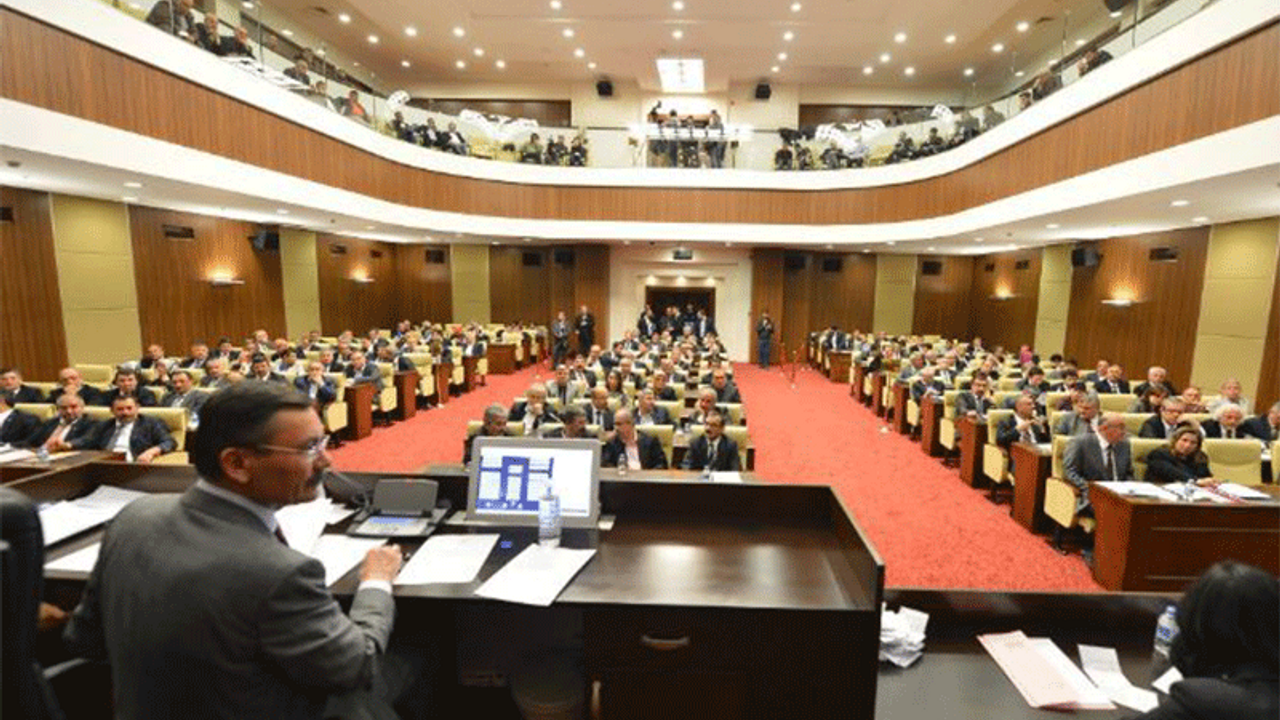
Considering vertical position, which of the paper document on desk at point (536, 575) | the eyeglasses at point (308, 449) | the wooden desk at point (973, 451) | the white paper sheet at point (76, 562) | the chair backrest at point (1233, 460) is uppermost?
the eyeglasses at point (308, 449)

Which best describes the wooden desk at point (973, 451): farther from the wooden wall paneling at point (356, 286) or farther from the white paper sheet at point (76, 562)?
the wooden wall paneling at point (356, 286)

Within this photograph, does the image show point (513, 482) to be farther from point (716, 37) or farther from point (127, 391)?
point (716, 37)

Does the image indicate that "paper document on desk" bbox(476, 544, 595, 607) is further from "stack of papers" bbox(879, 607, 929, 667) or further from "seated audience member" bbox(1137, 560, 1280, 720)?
"seated audience member" bbox(1137, 560, 1280, 720)

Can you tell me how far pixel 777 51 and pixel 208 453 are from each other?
16491mm

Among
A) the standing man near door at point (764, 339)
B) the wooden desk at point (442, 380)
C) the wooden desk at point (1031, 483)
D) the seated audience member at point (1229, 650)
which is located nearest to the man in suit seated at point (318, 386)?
the wooden desk at point (442, 380)

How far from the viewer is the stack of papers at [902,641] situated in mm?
1884

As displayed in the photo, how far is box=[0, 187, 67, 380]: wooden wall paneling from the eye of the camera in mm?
7895

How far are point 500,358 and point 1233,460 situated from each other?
11.9 meters

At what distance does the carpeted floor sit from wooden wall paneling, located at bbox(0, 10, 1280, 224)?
4.09 metres

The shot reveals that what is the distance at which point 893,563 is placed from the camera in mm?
4781

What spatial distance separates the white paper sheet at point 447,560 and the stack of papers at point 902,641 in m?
1.23

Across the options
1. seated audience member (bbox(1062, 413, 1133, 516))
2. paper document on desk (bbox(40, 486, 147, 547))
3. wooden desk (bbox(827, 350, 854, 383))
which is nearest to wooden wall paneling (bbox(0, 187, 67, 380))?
paper document on desk (bbox(40, 486, 147, 547))

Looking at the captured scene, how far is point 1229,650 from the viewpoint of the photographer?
1374 millimetres

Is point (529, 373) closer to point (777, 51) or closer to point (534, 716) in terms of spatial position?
point (777, 51)
